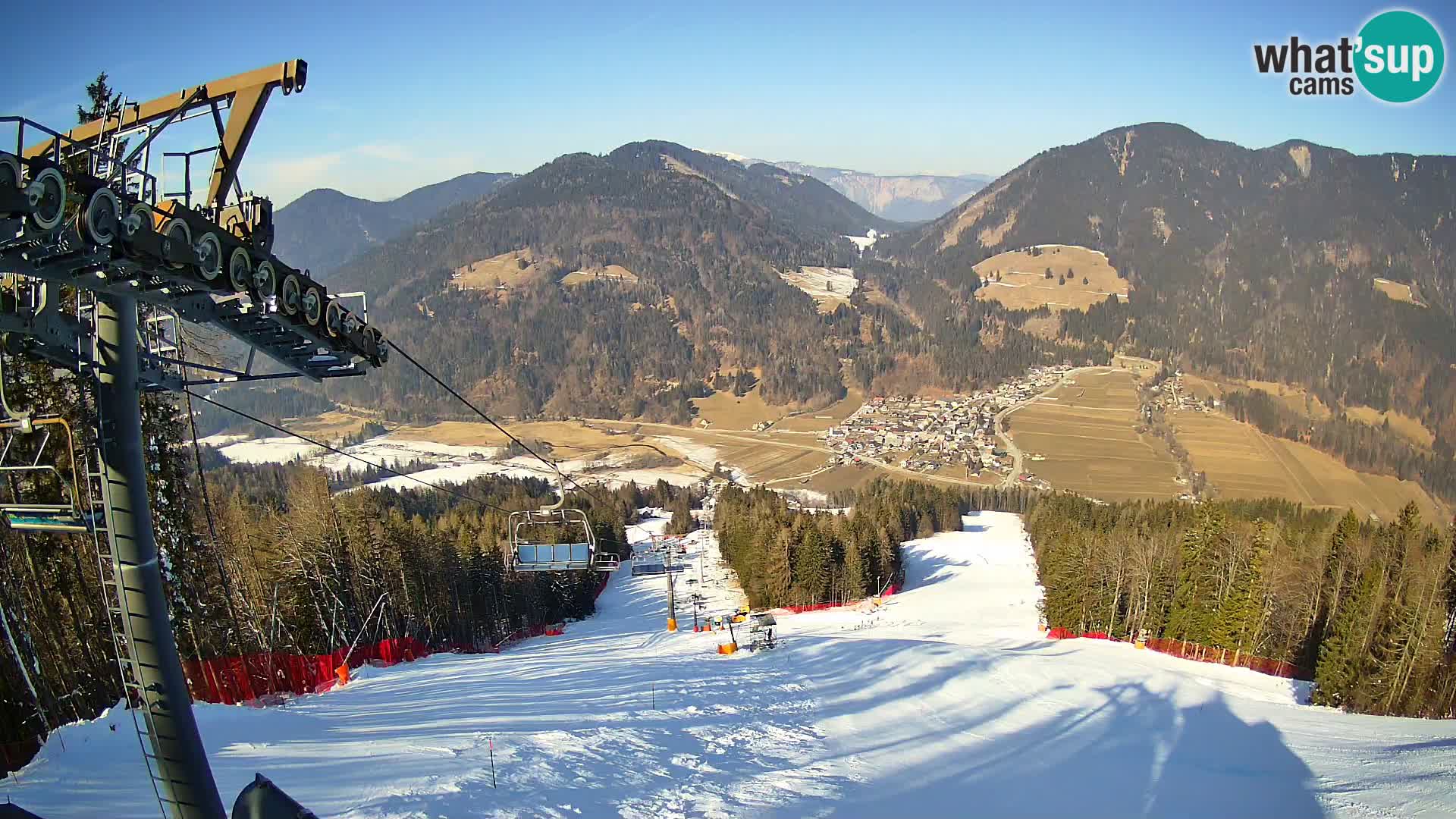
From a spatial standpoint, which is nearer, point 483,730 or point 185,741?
point 185,741

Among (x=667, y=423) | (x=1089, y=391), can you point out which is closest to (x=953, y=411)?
(x=1089, y=391)

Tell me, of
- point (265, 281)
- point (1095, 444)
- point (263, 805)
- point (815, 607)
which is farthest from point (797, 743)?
point (1095, 444)

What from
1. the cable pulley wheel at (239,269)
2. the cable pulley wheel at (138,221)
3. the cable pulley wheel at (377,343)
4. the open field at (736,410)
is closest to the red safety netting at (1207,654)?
the cable pulley wheel at (377,343)

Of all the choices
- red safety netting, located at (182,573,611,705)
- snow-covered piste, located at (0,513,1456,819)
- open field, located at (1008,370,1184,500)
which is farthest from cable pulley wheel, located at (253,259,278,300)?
open field, located at (1008,370,1184,500)

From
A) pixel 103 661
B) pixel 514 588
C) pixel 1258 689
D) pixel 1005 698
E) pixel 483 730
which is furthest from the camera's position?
pixel 514 588

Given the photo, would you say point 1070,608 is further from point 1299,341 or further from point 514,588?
point 1299,341

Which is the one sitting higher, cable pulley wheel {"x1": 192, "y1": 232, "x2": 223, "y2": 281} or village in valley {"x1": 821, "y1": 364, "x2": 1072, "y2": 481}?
cable pulley wheel {"x1": 192, "y1": 232, "x2": 223, "y2": 281}

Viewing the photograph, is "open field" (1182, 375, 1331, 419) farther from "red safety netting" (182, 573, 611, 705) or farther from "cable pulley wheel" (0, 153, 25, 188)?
"cable pulley wheel" (0, 153, 25, 188)
